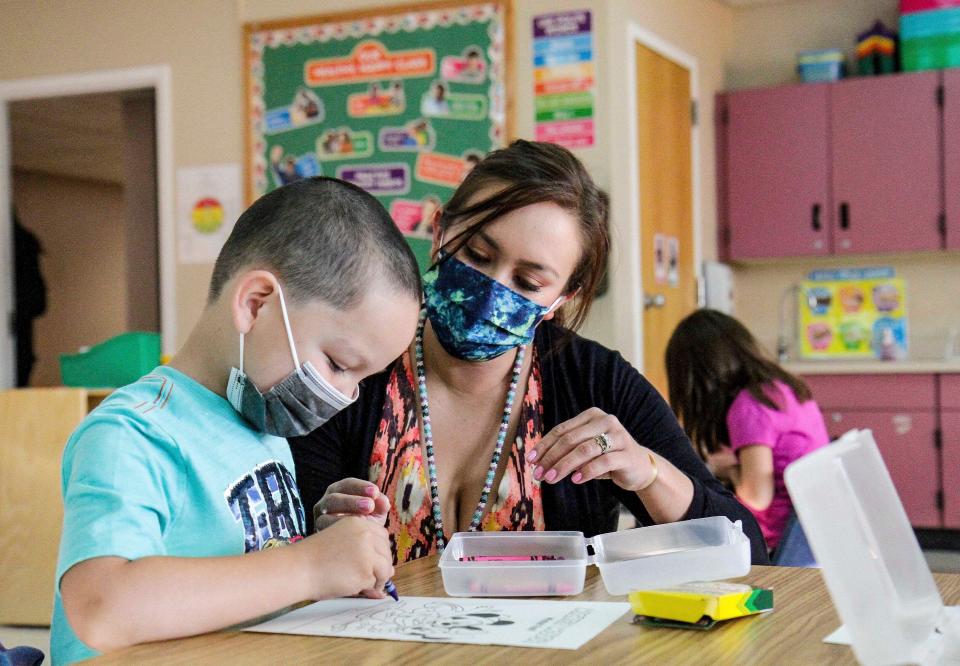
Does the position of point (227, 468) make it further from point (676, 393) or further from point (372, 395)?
point (676, 393)

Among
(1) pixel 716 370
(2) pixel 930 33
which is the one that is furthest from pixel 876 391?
(1) pixel 716 370

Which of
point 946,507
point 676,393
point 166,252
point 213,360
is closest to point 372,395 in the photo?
point 213,360

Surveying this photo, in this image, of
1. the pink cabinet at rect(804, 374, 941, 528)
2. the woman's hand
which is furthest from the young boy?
the pink cabinet at rect(804, 374, 941, 528)

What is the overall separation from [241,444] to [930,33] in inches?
198

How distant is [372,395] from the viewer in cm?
171

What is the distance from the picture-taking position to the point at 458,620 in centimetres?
106

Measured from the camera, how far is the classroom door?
470 centimetres

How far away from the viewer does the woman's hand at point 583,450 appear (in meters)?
1.30

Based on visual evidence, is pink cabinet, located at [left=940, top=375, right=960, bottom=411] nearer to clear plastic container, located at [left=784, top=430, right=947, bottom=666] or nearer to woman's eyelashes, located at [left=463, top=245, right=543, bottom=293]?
woman's eyelashes, located at [left=463, top=245, right=543, bottom=293]

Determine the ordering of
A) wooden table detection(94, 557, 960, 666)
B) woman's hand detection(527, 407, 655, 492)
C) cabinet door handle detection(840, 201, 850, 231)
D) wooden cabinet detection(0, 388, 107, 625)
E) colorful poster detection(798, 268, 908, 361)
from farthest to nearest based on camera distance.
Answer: colorful poster detection(798, 268, 908, 361), cabinet door handle detection(840, 201, 850, 231), wooden cabinet detection(0, 388, 107, 625), woman's hand detection(527, 407, 655, 492), wooden table detection(94, 557, 960, 666)

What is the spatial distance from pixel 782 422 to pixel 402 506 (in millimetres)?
1648

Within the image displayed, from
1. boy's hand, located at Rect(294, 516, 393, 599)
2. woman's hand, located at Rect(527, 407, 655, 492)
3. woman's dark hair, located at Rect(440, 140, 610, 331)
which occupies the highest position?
woman's dark hair, located at Rect(440, 140, 610, 331)

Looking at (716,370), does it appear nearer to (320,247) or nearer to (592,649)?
(320,247)

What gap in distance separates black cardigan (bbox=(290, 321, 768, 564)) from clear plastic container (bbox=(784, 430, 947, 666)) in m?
0.71
